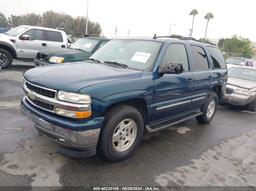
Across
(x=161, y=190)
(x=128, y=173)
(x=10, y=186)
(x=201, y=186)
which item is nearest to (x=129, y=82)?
(x=128, y=173)

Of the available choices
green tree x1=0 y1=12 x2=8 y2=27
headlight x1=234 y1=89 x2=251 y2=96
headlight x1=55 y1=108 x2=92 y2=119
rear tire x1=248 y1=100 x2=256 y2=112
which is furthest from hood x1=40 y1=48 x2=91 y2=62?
green tree x1=0 y1=12 x2=8 y2=27

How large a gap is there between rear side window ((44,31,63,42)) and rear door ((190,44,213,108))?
8.20 metres

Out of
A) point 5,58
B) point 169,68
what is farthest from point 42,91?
point 5,58

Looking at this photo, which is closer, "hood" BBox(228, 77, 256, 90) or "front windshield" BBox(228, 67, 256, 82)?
"hood" BBox(228, 77, 256, 90)

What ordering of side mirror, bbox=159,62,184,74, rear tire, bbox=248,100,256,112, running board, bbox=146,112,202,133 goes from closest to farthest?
side mirror, bbox=159,62,184,74 → running board, bbox=146,112,202,133 → rear tire, bbox=248,100,256,112

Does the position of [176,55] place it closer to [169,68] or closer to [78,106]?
[169,68]

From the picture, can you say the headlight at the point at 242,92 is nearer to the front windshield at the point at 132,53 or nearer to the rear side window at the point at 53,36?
the front windshield at the point at 132,53

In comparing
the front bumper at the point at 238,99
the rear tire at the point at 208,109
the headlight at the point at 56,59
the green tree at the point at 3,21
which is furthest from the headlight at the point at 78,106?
the green tree at the point at 3,21

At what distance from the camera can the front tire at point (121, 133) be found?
132 inches

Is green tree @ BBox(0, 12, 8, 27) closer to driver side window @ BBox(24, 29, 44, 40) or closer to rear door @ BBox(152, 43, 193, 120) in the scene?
driver side window @ BBox(24, 29, 44, 40)

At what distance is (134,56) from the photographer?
14.0 ft

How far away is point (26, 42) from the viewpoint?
10.8m

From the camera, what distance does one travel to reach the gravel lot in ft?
10.5

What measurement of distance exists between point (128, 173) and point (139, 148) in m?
0.88
